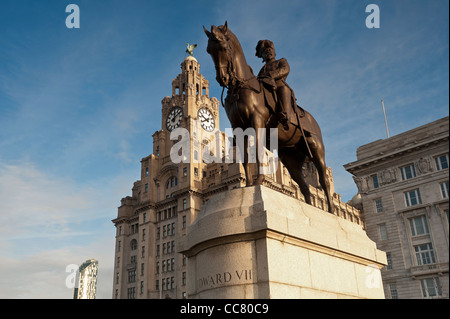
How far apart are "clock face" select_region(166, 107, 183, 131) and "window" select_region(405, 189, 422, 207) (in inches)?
2170

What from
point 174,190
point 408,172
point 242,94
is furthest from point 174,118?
point 242,94

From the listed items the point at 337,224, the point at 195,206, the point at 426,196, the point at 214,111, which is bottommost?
the point at 337,224

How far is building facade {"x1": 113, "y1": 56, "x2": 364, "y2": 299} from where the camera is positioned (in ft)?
255

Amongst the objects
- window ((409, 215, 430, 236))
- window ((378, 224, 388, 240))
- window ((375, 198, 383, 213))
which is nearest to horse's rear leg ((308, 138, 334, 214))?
window ((409, 215, 430, 236))

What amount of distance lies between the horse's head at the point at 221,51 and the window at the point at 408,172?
41.8 m

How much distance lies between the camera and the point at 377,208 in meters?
48.8

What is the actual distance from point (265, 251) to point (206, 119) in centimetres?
8474

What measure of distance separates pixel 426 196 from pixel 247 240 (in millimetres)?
41752

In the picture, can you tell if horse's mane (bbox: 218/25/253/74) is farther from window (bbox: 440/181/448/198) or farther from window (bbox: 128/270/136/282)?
window (bbox: 128/270/136/282)

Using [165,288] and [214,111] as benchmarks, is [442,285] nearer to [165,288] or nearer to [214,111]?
[165,288]

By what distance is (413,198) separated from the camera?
45594mm

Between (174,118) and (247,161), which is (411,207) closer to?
(247,161)

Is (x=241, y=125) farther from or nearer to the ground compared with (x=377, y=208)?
nearer to the ground

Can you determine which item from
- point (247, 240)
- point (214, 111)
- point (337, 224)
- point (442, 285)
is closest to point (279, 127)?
point (337, 224)
